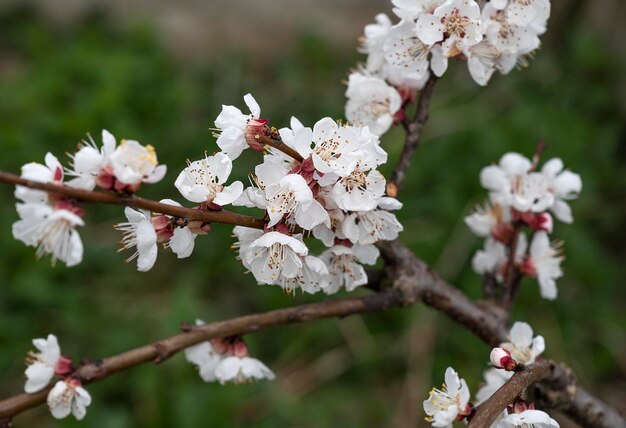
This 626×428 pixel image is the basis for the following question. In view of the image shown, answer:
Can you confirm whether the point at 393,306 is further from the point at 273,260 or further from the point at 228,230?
the point at 228,230

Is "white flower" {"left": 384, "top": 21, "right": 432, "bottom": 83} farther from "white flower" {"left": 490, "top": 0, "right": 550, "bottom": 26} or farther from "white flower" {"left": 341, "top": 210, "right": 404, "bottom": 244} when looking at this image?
"white flower" {"left": 341, "top": 210, "right": 404, "bottom": 244}

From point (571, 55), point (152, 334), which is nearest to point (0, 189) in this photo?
point (152, 334)

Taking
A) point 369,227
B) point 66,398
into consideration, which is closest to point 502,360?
point 369,227

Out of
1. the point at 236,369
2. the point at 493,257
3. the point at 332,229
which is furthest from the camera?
the point at 493,257

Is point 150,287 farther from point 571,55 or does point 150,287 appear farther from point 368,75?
point 571,55

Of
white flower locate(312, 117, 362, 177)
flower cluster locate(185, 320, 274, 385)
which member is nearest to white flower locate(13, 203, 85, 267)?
white flower locate(312, 117, 362, 177)

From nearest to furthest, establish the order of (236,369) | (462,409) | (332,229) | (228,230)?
(462,409), (332,229), (236,369), (228,230)
